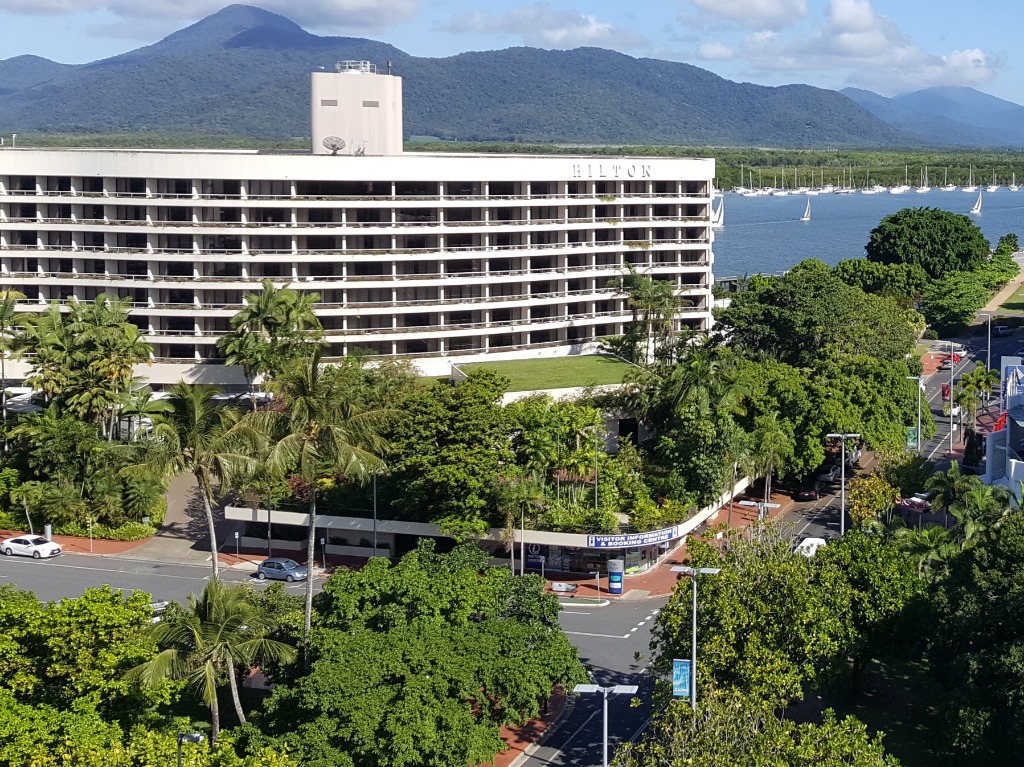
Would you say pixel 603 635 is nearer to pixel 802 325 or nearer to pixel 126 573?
pixel 126 573

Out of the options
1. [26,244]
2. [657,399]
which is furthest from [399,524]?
[26,244]

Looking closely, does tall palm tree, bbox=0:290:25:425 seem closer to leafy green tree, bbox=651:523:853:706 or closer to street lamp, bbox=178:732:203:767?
street lamp, bbox=178:732:203:767

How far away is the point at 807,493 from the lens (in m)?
74.4

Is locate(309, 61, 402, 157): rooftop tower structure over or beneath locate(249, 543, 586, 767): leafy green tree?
over

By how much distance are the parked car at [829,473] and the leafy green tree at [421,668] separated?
3411 centimetres

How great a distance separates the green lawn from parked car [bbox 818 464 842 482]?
13513 millimetres

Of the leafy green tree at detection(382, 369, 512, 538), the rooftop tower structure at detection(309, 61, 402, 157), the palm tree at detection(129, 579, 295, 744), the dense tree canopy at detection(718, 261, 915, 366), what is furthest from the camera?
the rooftop tower structure at detection(309, 61, 402, 157)

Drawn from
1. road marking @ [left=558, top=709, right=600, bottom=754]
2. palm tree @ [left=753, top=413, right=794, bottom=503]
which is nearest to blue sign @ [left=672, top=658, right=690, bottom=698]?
road marking @ [left=558, top=709, right=600, bottom=754]

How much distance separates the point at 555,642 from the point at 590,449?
19.4m

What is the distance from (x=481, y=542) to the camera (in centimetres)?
6222

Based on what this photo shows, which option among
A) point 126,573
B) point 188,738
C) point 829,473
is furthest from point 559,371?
point 188,738

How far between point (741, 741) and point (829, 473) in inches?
1721

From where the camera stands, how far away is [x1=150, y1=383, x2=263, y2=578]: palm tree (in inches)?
1880

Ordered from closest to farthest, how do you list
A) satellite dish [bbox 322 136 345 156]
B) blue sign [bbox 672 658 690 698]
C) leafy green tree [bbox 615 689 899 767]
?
leafy green tree [bbox 615 689 899 767]
blue sign [bbox 672 658 690 698]
satellite dish [bbox 322 136 345 156]
